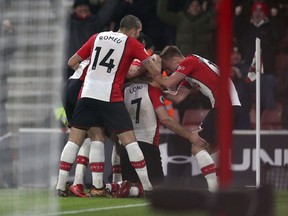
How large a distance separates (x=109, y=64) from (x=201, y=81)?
40.7 inches

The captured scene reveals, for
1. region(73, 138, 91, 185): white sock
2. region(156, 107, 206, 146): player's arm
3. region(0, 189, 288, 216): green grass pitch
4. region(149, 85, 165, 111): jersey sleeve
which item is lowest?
region(0, 189, 288, 216): green grass pitch

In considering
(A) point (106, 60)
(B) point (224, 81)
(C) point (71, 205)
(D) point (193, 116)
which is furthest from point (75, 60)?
(B) point (224, 81)

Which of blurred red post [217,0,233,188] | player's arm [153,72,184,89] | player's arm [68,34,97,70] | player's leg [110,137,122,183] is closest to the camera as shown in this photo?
blurred red post [217,0,233,188]

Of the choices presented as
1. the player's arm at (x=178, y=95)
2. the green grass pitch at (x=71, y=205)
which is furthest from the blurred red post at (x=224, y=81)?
the player's arm at (x=178, y=95)

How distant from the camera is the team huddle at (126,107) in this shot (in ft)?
34.6

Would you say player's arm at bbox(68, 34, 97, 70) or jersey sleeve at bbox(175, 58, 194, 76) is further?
jersey sleeve at bbox(175, 58, 194, 76)

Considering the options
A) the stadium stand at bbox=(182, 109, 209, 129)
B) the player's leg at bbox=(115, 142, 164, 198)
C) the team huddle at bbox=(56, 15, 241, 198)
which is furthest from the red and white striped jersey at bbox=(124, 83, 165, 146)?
the stadium stand at bbox=(182, 109, 209, 129)

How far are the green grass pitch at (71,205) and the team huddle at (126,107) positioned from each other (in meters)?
0.41

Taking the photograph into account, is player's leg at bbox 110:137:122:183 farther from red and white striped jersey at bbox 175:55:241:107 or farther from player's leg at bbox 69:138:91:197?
red and white striped jersey at bbox 175:55:241:107

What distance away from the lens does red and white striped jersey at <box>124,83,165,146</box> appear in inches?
437

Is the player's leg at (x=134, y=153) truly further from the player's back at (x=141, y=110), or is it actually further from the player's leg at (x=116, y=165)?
the player's leg at (x=116, y=165)

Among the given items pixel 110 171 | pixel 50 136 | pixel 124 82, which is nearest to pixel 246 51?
pixel 110 171

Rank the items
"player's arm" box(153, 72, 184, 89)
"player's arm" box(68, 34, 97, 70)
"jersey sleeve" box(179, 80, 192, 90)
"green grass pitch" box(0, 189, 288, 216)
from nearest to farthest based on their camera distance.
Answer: "green grass pitch" box(0, 189, 288, 216) < "player's arm" box(68, 34, 97, 70) < "player's arm" box(153, 72, 184, 89) < "jersey sleeve" box(179, 80, 192, 90)

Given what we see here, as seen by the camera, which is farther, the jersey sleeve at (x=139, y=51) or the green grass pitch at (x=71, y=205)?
the jersey sleeve at (x=139, y=51)
